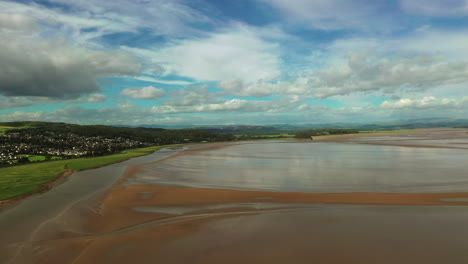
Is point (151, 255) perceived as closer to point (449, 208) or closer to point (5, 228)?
point (5, 228)

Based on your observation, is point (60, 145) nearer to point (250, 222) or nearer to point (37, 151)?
point (37, 151)

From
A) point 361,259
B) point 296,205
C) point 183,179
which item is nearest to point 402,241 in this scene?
point 361,259

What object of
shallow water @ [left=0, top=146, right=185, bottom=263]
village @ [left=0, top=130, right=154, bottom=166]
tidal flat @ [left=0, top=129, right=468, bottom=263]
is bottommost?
shallow water @ [left=0, top=146, right=185, bottom=263]

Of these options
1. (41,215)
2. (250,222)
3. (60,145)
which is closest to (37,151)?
(60,145)

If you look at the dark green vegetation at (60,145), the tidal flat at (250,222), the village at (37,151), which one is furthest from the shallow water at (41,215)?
the dark green vegetation at (60,145)

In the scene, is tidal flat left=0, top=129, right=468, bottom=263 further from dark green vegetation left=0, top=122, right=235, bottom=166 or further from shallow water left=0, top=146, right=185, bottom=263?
dark green vegetation left=0, top=122, right=235, bottom=166

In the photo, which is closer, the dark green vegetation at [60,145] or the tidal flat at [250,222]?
the tidal flat at [250,222]

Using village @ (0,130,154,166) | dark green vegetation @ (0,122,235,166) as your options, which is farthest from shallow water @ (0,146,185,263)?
dark green vegetation @ (0,122,235,166)

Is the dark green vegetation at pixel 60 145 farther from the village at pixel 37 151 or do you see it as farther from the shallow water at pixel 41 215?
the shallow water at pixel 41 215

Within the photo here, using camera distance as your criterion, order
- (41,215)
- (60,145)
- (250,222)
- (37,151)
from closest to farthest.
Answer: (250,222), (41,215), (37,151), (60,145)
